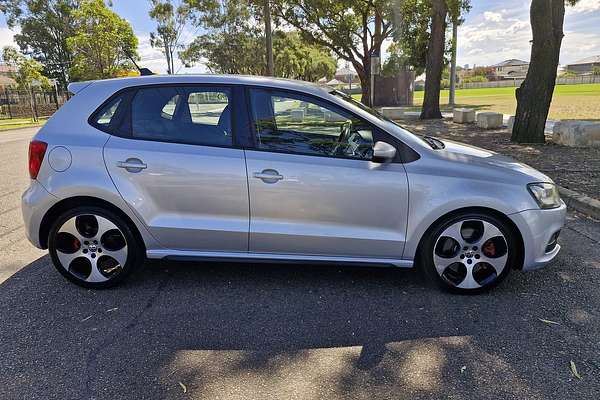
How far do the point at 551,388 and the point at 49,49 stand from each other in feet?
215

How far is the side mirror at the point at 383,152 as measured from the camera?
342 centimetres

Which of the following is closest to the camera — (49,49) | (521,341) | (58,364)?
(58,364)

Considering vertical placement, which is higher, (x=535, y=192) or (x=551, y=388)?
(x=535, y=192)

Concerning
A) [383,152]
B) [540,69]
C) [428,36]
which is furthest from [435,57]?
[383,152]

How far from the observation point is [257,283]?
397 cm

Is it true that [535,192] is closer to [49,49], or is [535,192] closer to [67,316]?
[67,316]

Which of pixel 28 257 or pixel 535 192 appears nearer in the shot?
pixel 535 192

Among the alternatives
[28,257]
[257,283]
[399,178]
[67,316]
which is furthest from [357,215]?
[28,257]

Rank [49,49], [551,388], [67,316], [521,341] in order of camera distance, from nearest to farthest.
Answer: [551,388]
[521,341]
[67,316]
[49,49]

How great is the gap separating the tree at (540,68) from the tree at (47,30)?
45693 mm

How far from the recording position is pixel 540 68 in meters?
10.2

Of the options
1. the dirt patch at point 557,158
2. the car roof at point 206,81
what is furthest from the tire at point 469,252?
the dirt patch at point 557,158

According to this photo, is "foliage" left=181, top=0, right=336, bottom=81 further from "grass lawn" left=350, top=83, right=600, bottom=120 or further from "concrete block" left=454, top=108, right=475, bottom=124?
"concrete block" left=454, top=108, right=475, bottom=124

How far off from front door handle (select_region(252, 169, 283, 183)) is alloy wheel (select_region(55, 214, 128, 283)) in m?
1.25
